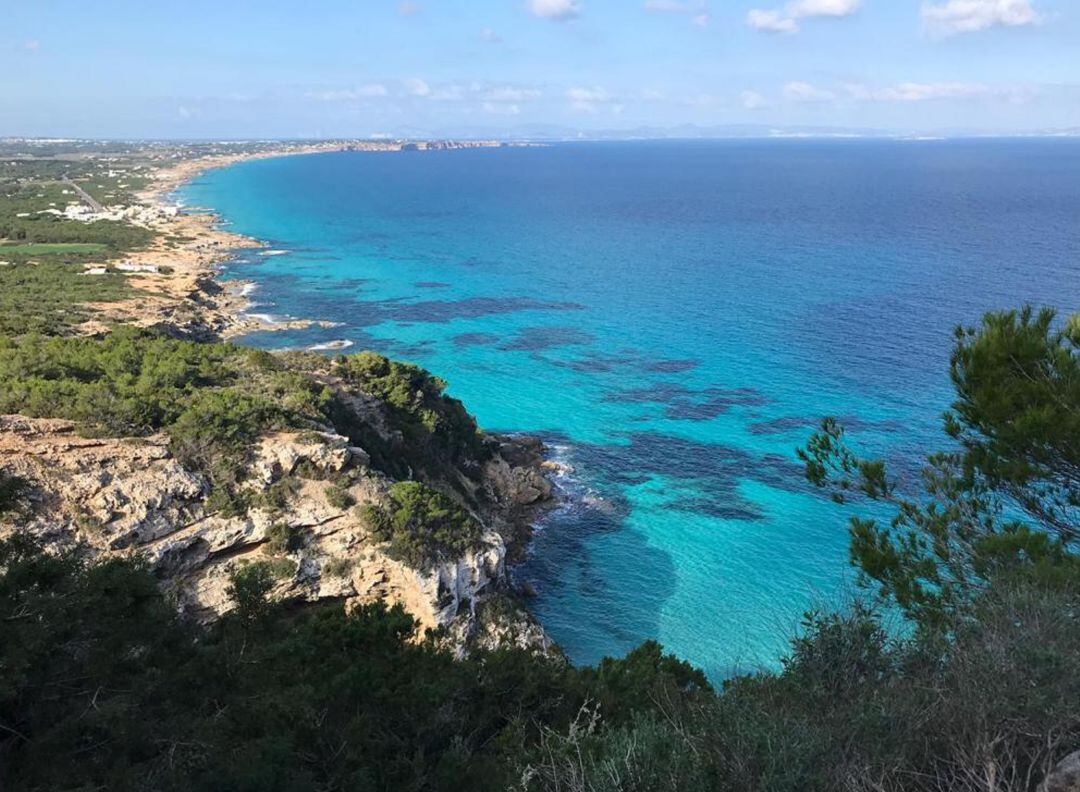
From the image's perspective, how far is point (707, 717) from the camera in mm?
9930

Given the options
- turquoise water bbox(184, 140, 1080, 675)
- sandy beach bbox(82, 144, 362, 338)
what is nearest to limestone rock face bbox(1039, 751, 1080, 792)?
turquoise water bbox(184, 140, 1080, 675)

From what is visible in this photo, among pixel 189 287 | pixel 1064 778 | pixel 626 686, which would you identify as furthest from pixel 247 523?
pixel 189 287

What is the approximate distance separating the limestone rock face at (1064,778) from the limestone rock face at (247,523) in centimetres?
1560

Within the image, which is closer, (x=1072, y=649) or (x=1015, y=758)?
(x=1015, y=758)

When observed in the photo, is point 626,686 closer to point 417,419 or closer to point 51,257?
point 417,419

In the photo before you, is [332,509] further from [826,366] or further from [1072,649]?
[826,366]

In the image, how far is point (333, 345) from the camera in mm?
55688

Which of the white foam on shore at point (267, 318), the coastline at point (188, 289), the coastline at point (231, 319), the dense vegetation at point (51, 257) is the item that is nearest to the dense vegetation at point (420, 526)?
the coastline at point (231, 319)

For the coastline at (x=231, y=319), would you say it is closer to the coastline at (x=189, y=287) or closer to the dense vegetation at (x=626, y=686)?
the coastline at (x=189, y=287)

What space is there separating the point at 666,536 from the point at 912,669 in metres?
21.8

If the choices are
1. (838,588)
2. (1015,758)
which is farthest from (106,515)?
(838,588)

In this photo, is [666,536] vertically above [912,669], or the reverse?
[912,669]

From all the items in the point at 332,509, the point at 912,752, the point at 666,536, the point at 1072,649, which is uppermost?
the point at 1072,649

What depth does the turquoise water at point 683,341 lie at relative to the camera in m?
29.7
